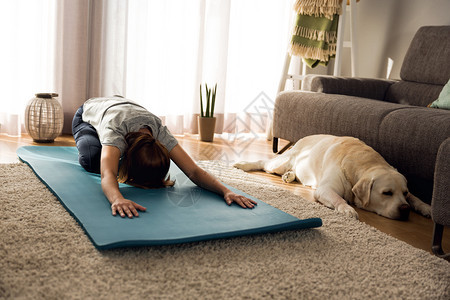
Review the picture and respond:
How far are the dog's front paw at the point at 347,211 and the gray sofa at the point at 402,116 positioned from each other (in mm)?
382

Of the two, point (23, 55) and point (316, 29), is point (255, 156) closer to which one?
point (316, 29)

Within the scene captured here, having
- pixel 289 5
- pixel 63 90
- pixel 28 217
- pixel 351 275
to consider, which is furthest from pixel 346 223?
pixel 289 5

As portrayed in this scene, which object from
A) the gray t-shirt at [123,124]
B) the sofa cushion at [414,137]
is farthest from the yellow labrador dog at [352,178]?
the gray t-shirt at [123,124]

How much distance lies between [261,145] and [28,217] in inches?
97.6

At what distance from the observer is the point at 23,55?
3.35 metres

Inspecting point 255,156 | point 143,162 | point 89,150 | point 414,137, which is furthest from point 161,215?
point 255,156

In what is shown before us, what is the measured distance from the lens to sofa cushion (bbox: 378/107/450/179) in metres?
2.19

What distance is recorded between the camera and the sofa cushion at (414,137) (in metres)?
2.19

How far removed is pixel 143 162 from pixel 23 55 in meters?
1.92

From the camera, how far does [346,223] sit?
192 centimetres

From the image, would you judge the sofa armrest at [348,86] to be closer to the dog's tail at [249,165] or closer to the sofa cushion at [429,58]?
the sofa cushion at [429,58]

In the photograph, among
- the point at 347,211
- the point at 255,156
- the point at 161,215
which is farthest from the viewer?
the point at 255,156

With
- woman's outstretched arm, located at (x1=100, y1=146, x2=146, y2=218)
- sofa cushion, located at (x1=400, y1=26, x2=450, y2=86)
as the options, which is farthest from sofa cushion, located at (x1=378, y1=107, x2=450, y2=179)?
woman's outstretched arm, located at (x1=100, y1=146, x2=146, y2=218)

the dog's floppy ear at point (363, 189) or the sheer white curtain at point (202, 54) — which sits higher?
the sheer white curtain at point (202, 54)
